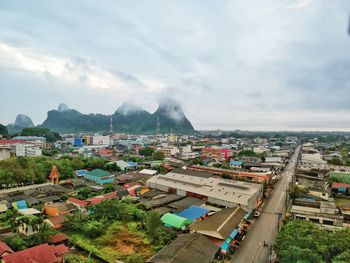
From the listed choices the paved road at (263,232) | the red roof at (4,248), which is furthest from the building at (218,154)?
the red roof at (4,248)

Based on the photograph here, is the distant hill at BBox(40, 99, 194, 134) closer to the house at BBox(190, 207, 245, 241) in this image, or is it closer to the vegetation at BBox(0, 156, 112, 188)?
the vegetation at BBox(0, 156, 112, 188)

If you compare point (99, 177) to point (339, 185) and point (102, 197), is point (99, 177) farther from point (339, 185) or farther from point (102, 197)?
point (339, 185)

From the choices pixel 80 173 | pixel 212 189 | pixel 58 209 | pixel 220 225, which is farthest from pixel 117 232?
pixel 80 173

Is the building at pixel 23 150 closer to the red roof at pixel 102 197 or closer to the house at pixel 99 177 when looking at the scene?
the house at pixel 99 177

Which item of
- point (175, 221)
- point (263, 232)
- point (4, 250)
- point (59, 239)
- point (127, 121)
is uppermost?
point (127, 121)

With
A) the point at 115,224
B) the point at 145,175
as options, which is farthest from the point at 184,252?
the point at 145,175

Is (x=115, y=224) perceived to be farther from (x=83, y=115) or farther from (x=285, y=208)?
(x=83, y=115)
